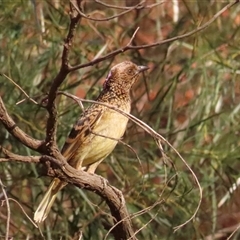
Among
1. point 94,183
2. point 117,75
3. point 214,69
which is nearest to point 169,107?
point 214,69

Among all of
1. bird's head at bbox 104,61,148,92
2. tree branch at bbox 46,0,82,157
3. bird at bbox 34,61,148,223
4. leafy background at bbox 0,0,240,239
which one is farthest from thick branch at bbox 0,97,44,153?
leafy background at bbox 0,0,240,239

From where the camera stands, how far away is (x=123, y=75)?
4.27 metres

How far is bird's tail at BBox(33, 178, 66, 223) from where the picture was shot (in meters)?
4.30

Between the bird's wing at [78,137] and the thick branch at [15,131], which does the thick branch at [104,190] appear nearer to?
the thick branch at [15,131]

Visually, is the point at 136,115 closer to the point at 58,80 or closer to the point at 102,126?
the point at 102,126

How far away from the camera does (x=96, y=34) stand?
6203 millimetres

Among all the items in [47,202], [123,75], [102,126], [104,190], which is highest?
[123,75]

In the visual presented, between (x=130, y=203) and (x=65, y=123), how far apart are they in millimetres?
584

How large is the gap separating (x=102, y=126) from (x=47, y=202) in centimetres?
48

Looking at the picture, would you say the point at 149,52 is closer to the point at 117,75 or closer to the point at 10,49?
the point at 10,49

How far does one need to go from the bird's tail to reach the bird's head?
1.61 feet

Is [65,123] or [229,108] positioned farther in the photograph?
[229,108]

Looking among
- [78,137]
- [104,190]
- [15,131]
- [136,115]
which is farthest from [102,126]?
[136,115]

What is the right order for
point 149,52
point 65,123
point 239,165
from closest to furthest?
point 65,123
point 239,165
point 149,52
